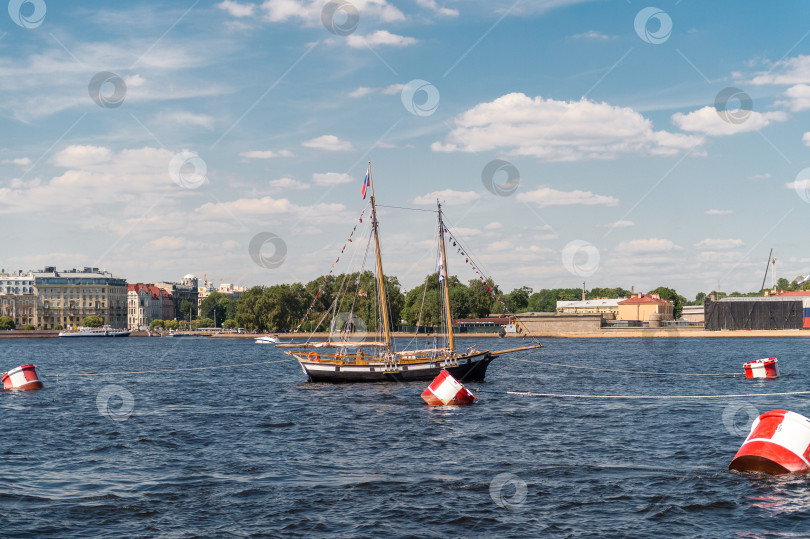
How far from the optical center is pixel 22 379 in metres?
55.2

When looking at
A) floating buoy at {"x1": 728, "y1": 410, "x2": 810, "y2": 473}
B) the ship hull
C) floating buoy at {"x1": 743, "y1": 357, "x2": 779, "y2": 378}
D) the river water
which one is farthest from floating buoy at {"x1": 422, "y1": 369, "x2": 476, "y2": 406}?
floating buoy at {"x1": 743, "y1": 357, "x2": 779, "y2": 378}

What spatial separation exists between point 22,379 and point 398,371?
25.6 meters

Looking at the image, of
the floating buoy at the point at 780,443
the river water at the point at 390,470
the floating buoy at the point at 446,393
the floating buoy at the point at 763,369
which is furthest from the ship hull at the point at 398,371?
the floating buoy at the point at 780,443

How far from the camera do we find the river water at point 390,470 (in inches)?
754

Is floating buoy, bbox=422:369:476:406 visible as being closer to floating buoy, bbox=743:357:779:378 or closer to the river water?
the river water

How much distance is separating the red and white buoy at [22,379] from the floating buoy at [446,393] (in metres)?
29.3

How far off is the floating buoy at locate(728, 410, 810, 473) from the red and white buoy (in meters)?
47.8

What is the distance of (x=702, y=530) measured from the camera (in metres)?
18.4

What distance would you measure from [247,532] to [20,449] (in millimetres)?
15624

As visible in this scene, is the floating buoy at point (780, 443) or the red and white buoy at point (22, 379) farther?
the red and white buoy at point (22, 379)

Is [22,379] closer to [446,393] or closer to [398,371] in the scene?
[398,371]

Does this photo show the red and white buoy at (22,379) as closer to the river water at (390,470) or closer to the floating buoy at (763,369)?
the river water at (390,470)

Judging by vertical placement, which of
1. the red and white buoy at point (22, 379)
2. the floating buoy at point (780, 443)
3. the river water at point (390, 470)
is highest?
the red and white buoy at point (22, 379)

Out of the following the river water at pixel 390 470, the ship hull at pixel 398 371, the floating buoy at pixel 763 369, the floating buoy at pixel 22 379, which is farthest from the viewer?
the floating buoy at pixel 763 369
